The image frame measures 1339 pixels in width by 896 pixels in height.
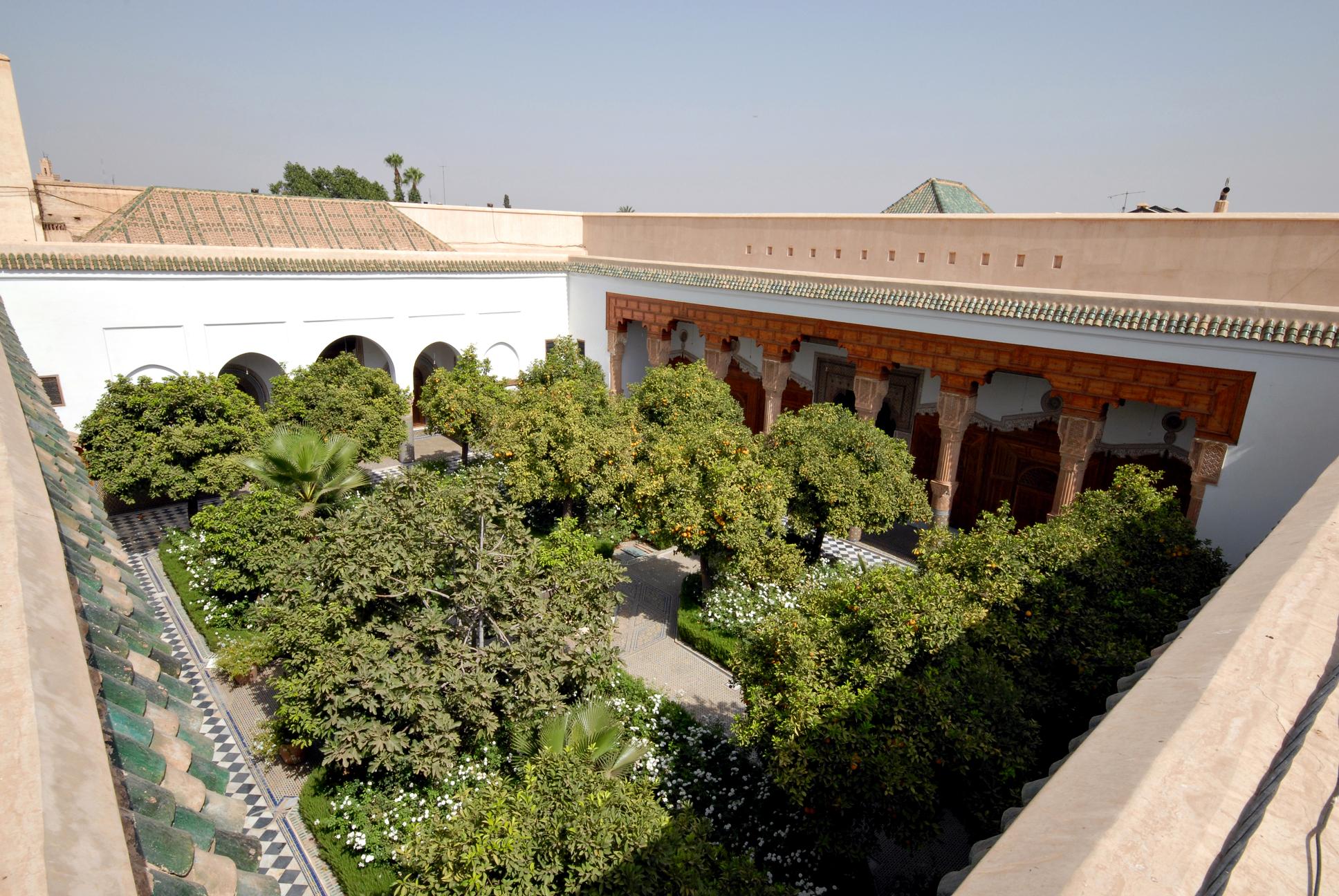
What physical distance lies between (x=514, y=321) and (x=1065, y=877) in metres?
15.3

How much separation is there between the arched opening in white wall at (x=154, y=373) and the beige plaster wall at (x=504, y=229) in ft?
20.6

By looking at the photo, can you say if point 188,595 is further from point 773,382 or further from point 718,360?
point 773,382

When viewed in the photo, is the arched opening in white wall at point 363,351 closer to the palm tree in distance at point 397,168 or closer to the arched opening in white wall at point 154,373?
the arched opening in white wall at point 154,373

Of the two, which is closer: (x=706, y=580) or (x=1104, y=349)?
(x=1104, y=349)

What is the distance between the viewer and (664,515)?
303 inches

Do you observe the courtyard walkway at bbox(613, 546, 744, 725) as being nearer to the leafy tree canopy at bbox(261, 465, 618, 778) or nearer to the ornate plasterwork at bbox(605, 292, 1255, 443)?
the leafy tree canopy at bbox(261, 465, 618, 778)

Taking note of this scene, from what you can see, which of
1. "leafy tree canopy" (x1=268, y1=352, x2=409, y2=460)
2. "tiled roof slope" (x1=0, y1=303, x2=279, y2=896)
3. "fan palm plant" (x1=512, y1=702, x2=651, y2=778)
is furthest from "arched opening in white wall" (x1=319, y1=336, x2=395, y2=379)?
"tiled roof slope" (x1=0, y1=303, x2=279, y2=896)

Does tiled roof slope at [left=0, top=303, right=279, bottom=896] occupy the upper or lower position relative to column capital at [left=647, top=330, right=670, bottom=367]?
upper

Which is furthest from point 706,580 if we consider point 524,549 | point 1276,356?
point 1276,356

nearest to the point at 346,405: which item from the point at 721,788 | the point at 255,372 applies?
the point at 255,372

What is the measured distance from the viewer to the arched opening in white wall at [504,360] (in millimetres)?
15422

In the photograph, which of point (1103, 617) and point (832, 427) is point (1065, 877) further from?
point (832, 427)

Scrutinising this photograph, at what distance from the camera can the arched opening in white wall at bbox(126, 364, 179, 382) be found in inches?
440

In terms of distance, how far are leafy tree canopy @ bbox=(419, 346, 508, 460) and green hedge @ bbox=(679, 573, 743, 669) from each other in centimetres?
378
